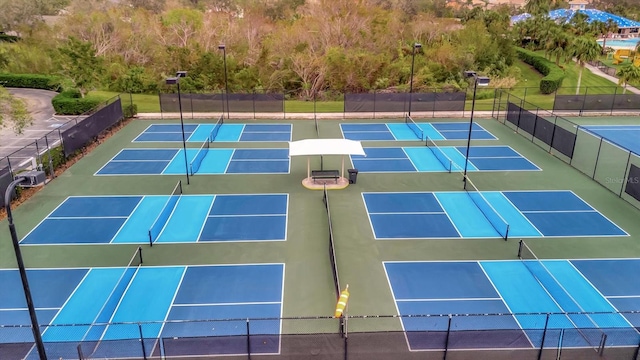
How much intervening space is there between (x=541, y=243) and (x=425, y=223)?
4.31m

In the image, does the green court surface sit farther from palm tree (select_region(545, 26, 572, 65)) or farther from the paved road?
palm tree (select_region(545, 26, 572, 65))

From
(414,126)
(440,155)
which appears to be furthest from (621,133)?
(440,155)

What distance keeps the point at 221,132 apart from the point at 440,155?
15.1 meters

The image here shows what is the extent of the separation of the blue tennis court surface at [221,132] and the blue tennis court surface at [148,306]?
650 inches

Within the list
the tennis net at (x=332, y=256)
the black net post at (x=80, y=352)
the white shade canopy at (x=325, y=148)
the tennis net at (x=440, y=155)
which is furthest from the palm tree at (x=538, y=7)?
the black net post at (x=80, y=352)

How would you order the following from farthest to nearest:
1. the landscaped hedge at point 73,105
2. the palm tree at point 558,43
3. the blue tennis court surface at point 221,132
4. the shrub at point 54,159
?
1. the palm tree at point 558,43
2. the landscaped hedge at point 73,105
3. the blue tennis court surface at point 221,132
4. the shrub at point 54,159

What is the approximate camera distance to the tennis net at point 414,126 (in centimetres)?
3222

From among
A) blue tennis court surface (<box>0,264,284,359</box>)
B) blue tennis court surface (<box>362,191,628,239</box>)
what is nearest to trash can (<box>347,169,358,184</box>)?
blue tennis court surface (<box>362,191,628,239</box>)

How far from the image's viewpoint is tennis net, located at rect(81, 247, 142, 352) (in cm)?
1248

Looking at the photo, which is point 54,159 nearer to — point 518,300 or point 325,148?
point 325,148

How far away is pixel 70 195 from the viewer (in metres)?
22.0

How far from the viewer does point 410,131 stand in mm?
33438

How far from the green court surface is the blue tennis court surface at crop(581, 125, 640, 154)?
631cm

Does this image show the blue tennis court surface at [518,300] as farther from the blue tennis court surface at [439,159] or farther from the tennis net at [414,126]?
the tennis net at [414,126]
